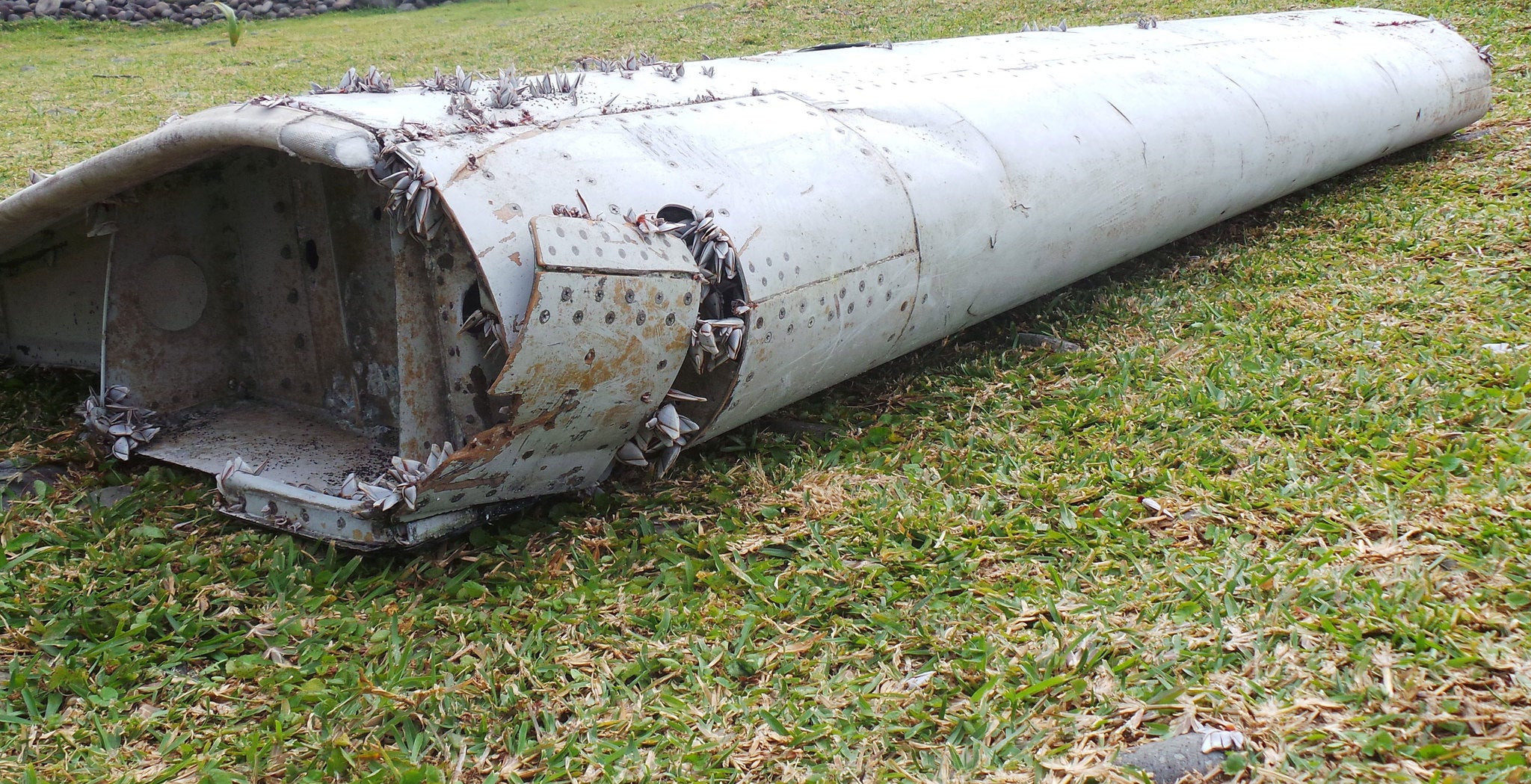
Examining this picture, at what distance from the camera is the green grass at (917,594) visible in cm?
212

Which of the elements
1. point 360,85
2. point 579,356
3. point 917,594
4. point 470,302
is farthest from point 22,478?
point 917,594

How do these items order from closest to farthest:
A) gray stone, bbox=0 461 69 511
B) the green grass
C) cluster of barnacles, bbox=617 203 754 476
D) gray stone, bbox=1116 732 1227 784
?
gray stone, bbox=1116 732 1227 784
the green grass
cluster of barnacles, bbox=617 203 754 476
gray stone, bbox=0 461 69 511

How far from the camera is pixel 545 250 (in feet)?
7.67

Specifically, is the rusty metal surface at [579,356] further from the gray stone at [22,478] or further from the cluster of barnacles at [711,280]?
the gray stone at [22,478]

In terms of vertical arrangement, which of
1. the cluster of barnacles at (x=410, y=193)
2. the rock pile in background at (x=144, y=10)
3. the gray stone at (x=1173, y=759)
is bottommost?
the gray stone at (x=1173, y=759)

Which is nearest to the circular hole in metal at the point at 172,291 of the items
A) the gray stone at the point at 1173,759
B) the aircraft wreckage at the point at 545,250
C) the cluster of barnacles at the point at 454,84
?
the aircraft wreckage at the point at 545,250

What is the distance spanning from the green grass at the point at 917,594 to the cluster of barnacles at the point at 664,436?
0.71 feet

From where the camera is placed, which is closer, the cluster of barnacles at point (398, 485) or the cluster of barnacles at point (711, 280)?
the cluster of barnacles at point (398, 485)

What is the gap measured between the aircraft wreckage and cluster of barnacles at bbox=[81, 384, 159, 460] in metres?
0.01

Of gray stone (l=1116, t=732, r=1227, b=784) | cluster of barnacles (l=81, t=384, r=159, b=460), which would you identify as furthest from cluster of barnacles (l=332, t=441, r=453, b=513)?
gray stone (l=1116, t=732, r=1227, b=784)

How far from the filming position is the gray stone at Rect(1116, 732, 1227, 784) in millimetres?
1999

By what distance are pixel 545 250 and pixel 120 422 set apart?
1.60m

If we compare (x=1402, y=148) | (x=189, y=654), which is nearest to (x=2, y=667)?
(x=189, y=654)

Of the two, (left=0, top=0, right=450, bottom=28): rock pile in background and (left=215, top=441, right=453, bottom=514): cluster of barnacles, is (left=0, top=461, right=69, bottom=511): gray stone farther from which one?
(left=0, top=0, right=450, bottom=28): rock pile in background
